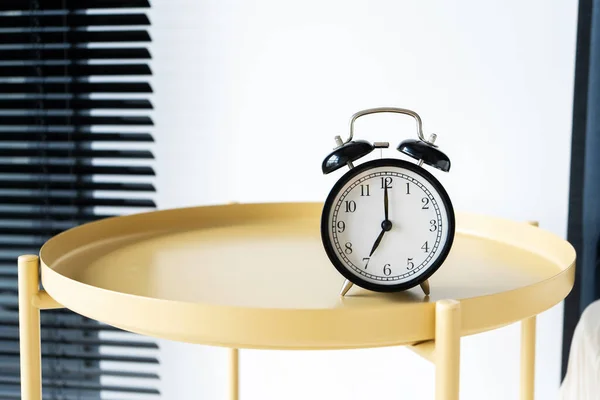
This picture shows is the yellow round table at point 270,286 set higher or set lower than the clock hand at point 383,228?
lower

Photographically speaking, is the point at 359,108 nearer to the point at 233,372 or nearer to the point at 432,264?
the point at 233,372

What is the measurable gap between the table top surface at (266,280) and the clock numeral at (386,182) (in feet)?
0.41

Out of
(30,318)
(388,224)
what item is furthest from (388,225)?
(30,318)

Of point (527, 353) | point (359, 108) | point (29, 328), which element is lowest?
point (527, 353)

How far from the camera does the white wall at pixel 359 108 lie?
1466 millimetres

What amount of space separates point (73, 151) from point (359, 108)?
2.27ft

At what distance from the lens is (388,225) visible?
0.78 m

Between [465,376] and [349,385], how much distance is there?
0.84 feet

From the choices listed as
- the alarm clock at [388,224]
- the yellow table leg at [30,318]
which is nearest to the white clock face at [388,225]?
the alarm clock at [388,224]

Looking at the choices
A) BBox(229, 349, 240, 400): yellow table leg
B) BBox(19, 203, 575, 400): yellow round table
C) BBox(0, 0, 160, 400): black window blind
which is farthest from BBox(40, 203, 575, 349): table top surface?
BBox(0, 0, 160, 400): black window blind

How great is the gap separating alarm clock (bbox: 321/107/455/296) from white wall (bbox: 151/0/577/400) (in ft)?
2.42

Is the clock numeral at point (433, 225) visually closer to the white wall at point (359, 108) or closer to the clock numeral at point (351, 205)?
the clock numeral at point (351, 205)

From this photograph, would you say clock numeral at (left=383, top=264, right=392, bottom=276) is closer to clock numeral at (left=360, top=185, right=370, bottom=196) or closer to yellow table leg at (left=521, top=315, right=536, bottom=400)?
clock numeral at (left=360, top=185, right=370, bottom=196)

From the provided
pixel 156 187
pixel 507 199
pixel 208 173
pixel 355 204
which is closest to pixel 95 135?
pixel 156 187
